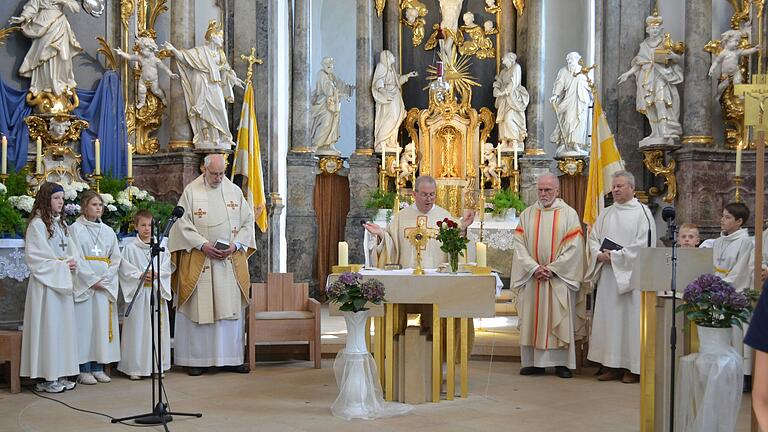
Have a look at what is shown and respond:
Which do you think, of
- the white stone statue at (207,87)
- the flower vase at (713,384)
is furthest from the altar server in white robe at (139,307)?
the flower vase at (713,384)

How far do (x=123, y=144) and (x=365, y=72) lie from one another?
15.9 ft

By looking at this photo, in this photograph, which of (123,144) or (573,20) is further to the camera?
(573,20)

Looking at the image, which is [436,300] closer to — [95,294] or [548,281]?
[548,281]

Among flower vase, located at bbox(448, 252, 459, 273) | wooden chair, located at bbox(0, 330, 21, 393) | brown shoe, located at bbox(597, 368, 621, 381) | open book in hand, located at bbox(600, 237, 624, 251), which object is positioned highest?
open book in hand, located at bbox(600, 237, 624, 251)

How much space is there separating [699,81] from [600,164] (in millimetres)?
1994

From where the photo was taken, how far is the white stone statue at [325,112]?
49.4ft

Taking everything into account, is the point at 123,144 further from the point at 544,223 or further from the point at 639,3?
the point at 639,3

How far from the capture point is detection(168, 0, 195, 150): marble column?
12.2m

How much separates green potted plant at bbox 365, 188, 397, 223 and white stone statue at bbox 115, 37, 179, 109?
376cm

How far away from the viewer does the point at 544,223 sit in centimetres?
859

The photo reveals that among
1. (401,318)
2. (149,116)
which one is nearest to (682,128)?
(401,318)

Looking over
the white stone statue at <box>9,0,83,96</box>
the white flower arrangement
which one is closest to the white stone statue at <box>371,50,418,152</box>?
the white stone statue at <box>9,0,83,96</box>

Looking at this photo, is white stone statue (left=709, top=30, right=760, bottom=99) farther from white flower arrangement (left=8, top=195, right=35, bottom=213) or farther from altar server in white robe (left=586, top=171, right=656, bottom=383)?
white flower arrangement (left=8, top=195, right=35, bottom=213)

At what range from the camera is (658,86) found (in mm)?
11852
